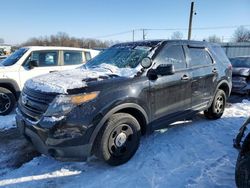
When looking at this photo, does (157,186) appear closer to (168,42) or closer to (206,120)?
(168,42)

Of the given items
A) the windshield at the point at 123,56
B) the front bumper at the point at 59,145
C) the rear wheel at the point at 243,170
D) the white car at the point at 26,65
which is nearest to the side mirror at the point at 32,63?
the white car at the point at 26,65

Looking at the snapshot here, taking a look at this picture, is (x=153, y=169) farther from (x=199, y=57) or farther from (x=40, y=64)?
(x=40, y=64)

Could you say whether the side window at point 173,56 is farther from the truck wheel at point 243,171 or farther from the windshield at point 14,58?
the windshield at point 14,58

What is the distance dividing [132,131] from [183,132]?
5.84 feet

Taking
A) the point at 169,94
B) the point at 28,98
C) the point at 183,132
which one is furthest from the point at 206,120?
the point at 28,98

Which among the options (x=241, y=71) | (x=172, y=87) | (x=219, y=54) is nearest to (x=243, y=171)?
(x=172, y=87)

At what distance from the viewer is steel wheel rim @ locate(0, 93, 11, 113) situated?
254 inches

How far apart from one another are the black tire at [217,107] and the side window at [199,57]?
33.7 inches

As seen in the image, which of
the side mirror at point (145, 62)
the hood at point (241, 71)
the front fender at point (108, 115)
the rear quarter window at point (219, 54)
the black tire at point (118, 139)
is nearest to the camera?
the front fender at point (108, 115)

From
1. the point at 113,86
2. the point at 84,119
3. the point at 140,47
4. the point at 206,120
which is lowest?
the point at 206,120

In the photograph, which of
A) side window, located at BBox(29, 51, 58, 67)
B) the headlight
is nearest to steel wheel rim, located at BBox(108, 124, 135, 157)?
the headlight

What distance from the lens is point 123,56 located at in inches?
169

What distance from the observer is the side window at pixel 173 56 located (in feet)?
13.6

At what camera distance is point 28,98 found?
350cm
